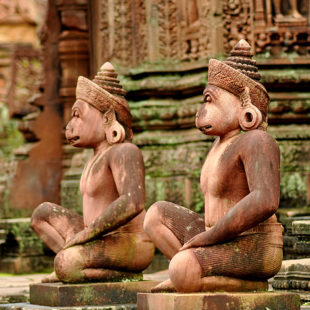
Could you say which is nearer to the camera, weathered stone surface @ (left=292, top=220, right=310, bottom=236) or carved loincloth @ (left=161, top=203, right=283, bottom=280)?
carved loincloth @ (left=161, top=203, right=283, bottom=280)

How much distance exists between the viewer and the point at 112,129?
7.65m

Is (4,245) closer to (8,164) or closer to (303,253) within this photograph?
(8,164)

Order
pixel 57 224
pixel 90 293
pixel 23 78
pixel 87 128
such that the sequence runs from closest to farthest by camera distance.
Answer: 1. pixel 90 293
2. pixel 87 128
3. pixel 57 224
4. pixel 23 78

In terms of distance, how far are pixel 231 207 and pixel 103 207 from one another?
1.38 m

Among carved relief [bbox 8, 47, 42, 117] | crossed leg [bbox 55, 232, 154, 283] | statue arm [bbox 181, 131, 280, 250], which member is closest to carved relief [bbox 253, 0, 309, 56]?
crossed leg [bbox 55, 232, 154, 283]

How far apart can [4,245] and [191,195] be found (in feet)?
8.93

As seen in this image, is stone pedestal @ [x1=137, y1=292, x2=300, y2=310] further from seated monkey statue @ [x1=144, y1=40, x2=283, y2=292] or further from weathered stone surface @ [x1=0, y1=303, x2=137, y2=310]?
weathered stone surface @ [x1=0, y1=303, x2=137, y2=310]

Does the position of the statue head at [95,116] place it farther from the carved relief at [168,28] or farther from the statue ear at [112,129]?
the carved relief at [168,28]

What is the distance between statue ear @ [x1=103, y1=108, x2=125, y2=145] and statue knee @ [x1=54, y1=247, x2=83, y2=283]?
0.82 m

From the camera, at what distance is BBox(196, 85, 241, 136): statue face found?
654 cm

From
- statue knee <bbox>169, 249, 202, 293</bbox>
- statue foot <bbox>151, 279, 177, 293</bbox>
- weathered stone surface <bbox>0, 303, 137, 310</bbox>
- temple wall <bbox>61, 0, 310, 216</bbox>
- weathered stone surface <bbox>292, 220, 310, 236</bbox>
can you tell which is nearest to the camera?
statue knee <bbox>169, 249, 202, 293</bbox>

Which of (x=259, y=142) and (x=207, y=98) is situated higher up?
(x=207, y=98)

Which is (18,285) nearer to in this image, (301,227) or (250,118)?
(301,227)

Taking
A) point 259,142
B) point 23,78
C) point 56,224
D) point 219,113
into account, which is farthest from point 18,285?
point 23,78
